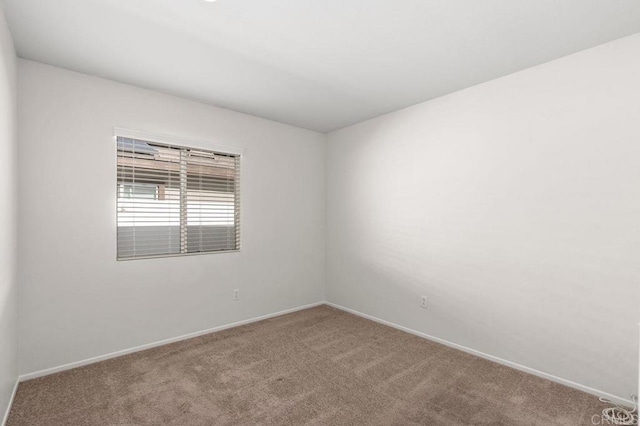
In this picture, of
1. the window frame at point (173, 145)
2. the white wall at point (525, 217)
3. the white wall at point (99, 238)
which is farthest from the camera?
the window frame at point (173, 145)

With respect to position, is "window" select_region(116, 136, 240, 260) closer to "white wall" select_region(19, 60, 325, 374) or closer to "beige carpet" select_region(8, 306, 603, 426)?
"white wall" select_region(19, 60, 325, 374)

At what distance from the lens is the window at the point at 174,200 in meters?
3.03

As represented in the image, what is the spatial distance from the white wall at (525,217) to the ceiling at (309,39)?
0.33 metres

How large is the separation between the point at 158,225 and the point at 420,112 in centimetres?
305

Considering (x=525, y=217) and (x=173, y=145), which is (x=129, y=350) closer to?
(x=173, y=145)

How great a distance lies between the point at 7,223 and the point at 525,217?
12.7 ft

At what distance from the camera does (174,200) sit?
333cm

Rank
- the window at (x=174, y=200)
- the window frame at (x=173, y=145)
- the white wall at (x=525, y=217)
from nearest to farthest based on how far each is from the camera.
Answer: the white wall at (x=525, y=217) → the window frame at (x=173, y=145) → the window at (x=174, y=200)

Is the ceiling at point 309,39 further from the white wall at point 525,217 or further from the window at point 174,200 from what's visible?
the window at point 174,200

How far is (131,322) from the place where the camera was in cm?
300

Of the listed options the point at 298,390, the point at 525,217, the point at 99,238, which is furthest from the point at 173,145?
the point at 525,217

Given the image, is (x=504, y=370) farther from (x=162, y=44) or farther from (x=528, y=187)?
(x=162, y=44)

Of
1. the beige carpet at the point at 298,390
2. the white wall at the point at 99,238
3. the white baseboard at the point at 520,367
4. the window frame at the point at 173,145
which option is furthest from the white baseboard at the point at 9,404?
the white baseboard at the point at 520,367

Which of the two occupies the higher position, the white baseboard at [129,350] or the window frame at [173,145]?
the window frame at [173,145]
